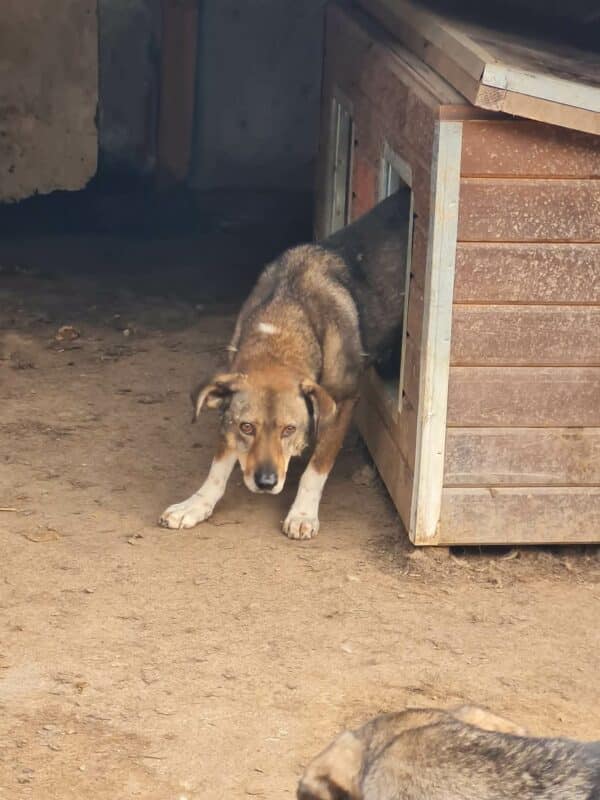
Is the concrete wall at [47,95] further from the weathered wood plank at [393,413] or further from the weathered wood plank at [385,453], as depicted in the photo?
the weathered wood plank at [393,413]

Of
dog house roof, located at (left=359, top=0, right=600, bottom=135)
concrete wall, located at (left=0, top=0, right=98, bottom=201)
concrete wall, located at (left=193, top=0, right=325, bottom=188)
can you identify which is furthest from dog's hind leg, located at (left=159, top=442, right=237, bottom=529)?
concrete wall, located at (left=193, top=0, right=325, bottom=188)

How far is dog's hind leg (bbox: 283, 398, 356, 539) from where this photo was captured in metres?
6.07

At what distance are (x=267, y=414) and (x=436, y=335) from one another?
2.53 ft

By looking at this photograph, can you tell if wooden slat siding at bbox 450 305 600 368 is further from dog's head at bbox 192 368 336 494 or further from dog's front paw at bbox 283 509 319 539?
dog's front paw at bbox 283 509 319 539

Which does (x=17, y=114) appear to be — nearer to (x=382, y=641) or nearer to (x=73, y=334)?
(x=73, y=334)

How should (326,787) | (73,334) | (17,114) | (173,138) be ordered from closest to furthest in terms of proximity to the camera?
1. (326,787)
2. (73,334)
3. (17,114)
4. (173,138)

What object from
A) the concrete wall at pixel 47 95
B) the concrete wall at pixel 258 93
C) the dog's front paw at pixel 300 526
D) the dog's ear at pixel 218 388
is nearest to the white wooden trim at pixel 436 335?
the dog's front paw at pixel 300 526

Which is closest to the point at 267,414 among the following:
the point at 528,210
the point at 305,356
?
the point at 305,356

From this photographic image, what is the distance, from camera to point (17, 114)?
11125 mm

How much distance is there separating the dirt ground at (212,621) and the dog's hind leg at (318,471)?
0.39ft

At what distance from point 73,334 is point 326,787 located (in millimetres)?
6238

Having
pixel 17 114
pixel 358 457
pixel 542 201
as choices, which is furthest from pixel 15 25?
pixel 542 201

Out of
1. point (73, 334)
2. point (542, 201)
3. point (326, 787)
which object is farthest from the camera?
point (73, 334)

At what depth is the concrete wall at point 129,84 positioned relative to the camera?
11445 mm
